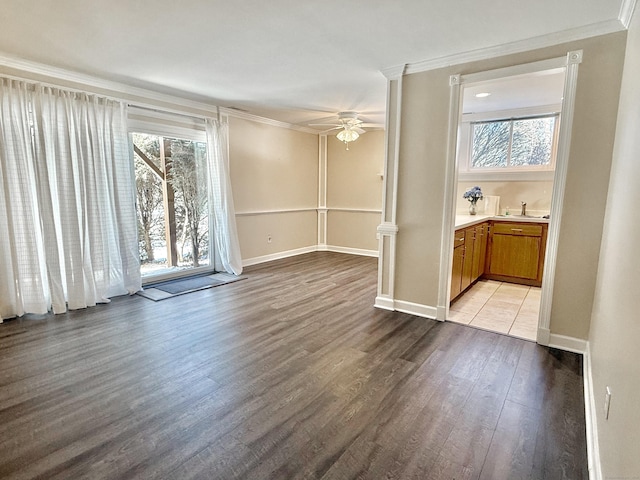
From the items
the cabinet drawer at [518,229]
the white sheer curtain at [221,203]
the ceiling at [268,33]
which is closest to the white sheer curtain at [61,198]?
the ceiling at [268,33]

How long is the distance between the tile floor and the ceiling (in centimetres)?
247

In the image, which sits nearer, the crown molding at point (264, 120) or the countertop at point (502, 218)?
the countertop at point (502, 218)

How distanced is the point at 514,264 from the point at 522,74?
2.73 meters

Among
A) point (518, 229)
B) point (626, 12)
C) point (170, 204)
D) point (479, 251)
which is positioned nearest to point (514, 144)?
point (518, 229)

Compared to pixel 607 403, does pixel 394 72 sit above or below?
above

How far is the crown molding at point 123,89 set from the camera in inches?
125

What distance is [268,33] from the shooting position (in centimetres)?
259

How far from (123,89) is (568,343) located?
16.9 feet

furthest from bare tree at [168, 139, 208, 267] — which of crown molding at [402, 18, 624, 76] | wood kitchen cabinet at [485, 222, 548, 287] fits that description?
wood kitchen cabinet at [485, 222, 548, 287]

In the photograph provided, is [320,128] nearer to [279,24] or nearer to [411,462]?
[279,24]

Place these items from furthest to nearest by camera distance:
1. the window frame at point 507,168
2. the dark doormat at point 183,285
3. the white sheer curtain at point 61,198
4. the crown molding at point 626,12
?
the window frame at point 507,168
the dark doormat at point 183,285
the white sheer curtain at point 61,198
the crown molding at point 626,12

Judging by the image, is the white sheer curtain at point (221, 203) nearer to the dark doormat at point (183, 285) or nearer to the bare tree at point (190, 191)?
the bare tree at point (190, 191)

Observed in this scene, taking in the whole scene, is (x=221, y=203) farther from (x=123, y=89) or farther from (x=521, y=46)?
(x=521, y=46)

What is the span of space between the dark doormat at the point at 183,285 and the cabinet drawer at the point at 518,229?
3.72m
